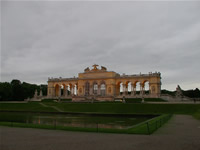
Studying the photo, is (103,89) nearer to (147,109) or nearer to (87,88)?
(87,88)

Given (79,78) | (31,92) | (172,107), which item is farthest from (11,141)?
(31,92)

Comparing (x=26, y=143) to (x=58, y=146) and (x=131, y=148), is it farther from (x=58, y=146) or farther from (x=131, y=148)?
(x=131, y=148)

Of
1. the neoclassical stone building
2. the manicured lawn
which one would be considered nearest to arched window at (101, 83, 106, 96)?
the neoclassical stone building

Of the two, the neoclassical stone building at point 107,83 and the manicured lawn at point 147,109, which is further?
the neoclassical stone building at point 107,83

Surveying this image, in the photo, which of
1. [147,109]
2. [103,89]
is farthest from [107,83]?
[147,109]

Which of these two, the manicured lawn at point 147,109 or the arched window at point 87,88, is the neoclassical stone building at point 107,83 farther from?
the manicured lawn at point 147,109

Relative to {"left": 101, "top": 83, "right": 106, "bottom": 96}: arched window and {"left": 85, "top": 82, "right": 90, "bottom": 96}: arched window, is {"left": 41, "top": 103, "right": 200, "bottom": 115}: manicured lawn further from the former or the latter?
{"left": 85, "top": 82, "right": 90, "bottom": 96}: arched window

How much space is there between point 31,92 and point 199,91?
68.0 m

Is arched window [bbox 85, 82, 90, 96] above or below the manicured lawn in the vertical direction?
above

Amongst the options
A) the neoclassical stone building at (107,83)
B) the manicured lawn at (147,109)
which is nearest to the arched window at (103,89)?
the neoclassical stone building at (107,83)

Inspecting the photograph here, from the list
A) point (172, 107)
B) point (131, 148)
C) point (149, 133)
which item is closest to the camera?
point (131, 148)

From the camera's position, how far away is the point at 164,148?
9.69 meters

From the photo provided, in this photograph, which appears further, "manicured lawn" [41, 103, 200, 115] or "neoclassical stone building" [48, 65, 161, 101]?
"neoclassical stone building" [48, 65, 161, 101]

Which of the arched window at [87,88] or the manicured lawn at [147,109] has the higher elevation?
the arched window at [87,88]
